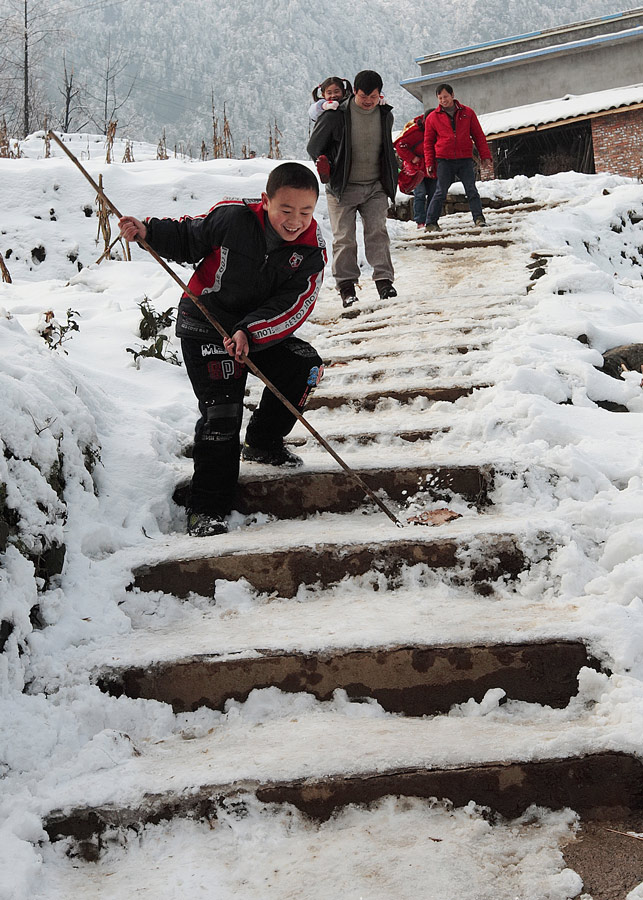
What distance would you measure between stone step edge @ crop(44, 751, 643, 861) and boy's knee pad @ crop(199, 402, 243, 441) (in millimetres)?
1389

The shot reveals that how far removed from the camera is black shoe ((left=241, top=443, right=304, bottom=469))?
10.3 ft

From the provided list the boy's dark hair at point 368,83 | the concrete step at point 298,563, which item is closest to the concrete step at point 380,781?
the concrete step at point 298,563

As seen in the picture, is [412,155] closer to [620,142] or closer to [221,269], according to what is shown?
[221,269]

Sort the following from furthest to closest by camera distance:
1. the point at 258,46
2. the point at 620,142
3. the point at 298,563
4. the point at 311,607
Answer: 1. the point at 258,46
2. the point at 620,142
3. the point at 298,563
4. the point at 311,607

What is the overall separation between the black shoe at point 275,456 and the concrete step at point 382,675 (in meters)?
1.17

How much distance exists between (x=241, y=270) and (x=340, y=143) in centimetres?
328

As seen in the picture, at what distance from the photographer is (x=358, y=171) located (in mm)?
5695

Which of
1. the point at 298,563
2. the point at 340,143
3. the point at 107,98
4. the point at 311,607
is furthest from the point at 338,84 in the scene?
the point at 107,98

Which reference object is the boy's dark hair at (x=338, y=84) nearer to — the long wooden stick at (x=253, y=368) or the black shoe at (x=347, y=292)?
the black shoe at (x=347, y=292)

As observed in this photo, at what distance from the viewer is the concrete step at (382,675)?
1993mm

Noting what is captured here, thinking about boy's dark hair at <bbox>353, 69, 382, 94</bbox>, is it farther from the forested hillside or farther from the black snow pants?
the forested hillside

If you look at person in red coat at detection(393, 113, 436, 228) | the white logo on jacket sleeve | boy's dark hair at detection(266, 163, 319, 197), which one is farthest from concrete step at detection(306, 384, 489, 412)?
person in red coat at detection(393, 113, 436, 228)

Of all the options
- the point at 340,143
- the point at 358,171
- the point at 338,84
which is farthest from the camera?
the point at 338,84

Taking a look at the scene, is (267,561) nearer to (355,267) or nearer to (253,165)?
(355,267)
